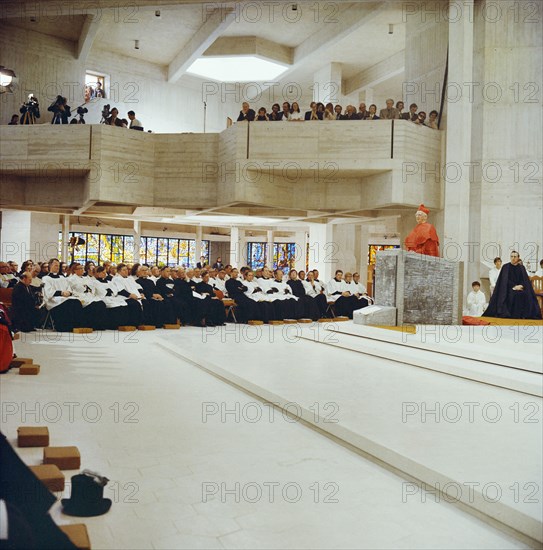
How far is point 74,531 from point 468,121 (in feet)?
46.6

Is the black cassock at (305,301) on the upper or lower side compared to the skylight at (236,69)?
lower

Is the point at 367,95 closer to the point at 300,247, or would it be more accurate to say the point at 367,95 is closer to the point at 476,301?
the point at 300,247

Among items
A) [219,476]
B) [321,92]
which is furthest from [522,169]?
[219,476]

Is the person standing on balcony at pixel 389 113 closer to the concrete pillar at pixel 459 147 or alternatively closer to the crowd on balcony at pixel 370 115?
the crowd on balcony at pixel 370 115

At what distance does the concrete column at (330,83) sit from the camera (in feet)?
67.9

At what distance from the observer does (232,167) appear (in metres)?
15.4

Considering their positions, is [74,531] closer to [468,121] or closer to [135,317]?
[135,317]

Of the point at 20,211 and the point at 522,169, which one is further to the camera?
the point at 20,211

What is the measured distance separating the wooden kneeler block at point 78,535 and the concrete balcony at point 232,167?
1309 centimetres

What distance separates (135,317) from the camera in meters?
12.0

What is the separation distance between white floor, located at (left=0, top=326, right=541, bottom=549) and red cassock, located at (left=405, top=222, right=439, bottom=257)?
3.11m

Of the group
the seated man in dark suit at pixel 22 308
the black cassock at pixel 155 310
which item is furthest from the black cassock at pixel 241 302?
the seated man in dark suit at pixel 22 308

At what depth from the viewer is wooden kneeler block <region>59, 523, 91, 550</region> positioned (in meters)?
2.39

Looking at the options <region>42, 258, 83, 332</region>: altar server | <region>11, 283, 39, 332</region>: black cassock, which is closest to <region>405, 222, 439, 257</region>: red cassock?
<region>42, 258, 83, 332</region>: altar server
